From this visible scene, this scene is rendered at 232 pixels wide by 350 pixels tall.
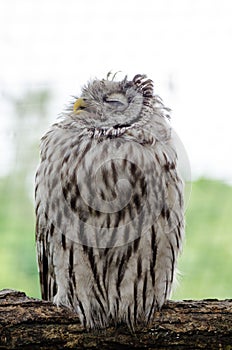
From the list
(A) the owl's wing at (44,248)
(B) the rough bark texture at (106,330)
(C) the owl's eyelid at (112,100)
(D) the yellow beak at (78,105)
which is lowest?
(B) the rough bark texture at (106,330)

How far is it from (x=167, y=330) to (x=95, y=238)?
48cm

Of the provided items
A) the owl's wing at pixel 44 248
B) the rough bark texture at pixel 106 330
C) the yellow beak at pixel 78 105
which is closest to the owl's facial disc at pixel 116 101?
the yellow beak at pixel 78 105

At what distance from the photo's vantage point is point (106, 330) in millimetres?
3150

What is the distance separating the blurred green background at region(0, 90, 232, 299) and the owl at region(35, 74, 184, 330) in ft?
3.70

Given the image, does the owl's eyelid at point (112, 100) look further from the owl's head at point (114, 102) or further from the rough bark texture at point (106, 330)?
the rough bark texture at point (106, 330)

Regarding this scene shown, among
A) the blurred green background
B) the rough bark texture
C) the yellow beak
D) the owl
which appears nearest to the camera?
the rough bark texture

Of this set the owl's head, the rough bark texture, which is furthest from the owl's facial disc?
the rough bark texture

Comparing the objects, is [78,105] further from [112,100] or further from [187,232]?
[187,232]

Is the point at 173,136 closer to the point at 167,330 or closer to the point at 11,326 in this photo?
the point at 167,330

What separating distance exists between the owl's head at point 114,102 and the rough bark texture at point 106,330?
83 cm

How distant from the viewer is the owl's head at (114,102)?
10.8ft

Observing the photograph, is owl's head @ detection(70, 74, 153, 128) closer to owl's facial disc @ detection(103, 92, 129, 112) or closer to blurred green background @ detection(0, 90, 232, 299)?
owl's facial disc @ detection(103, 92, 129, 112)

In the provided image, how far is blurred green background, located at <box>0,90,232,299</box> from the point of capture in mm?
4773

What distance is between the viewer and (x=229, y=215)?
17.2 ft
